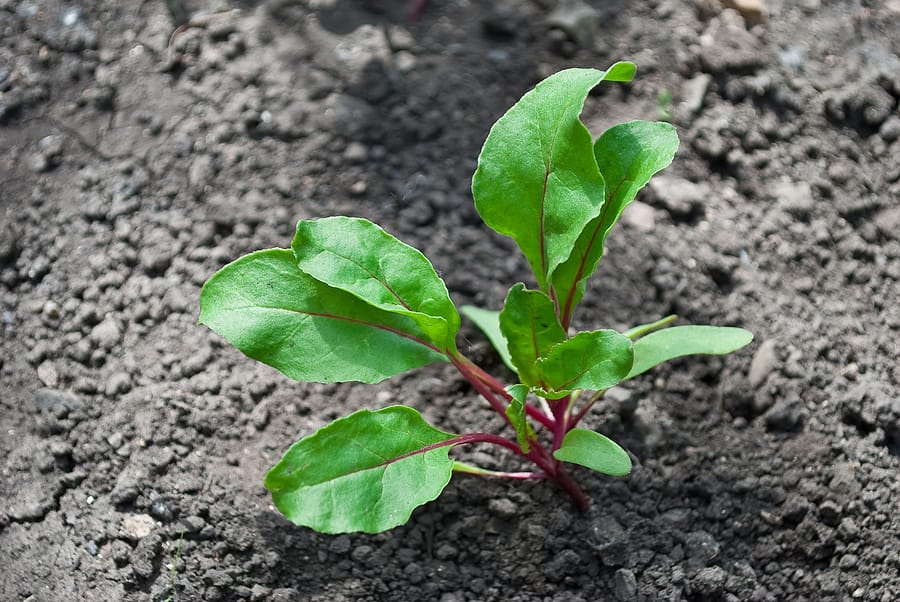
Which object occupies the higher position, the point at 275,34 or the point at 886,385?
the point at 275,34

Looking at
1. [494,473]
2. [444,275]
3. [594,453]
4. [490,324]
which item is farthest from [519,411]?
[444,275]

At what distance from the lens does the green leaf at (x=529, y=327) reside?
165 centimetres

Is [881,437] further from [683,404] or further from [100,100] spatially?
[100,100]

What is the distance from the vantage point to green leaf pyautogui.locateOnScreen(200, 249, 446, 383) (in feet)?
5.32

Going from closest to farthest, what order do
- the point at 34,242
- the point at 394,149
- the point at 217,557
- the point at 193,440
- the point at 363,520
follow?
the point at 363,520, the point at 217,557, the point at 193,440, the point at 34,242, the point at 394,149

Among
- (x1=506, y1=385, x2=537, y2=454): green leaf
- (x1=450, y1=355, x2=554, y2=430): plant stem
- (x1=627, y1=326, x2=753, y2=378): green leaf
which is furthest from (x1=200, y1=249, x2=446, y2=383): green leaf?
(x1=627, y1=326, x2=753, y2=378): green leaf

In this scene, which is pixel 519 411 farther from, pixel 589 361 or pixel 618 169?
pixel 618 169

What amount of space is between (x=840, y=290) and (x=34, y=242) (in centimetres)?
206

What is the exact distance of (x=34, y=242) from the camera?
2.25 meters

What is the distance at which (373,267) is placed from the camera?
1.67 m

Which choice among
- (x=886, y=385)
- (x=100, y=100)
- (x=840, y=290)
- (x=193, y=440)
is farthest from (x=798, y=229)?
(x=100, y=100)

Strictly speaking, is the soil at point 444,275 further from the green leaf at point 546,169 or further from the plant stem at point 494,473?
the green leaf at point 546,169

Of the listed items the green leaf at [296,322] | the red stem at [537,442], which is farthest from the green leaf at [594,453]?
the green leaf at [296,322]

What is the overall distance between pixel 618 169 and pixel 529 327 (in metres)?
0.35
